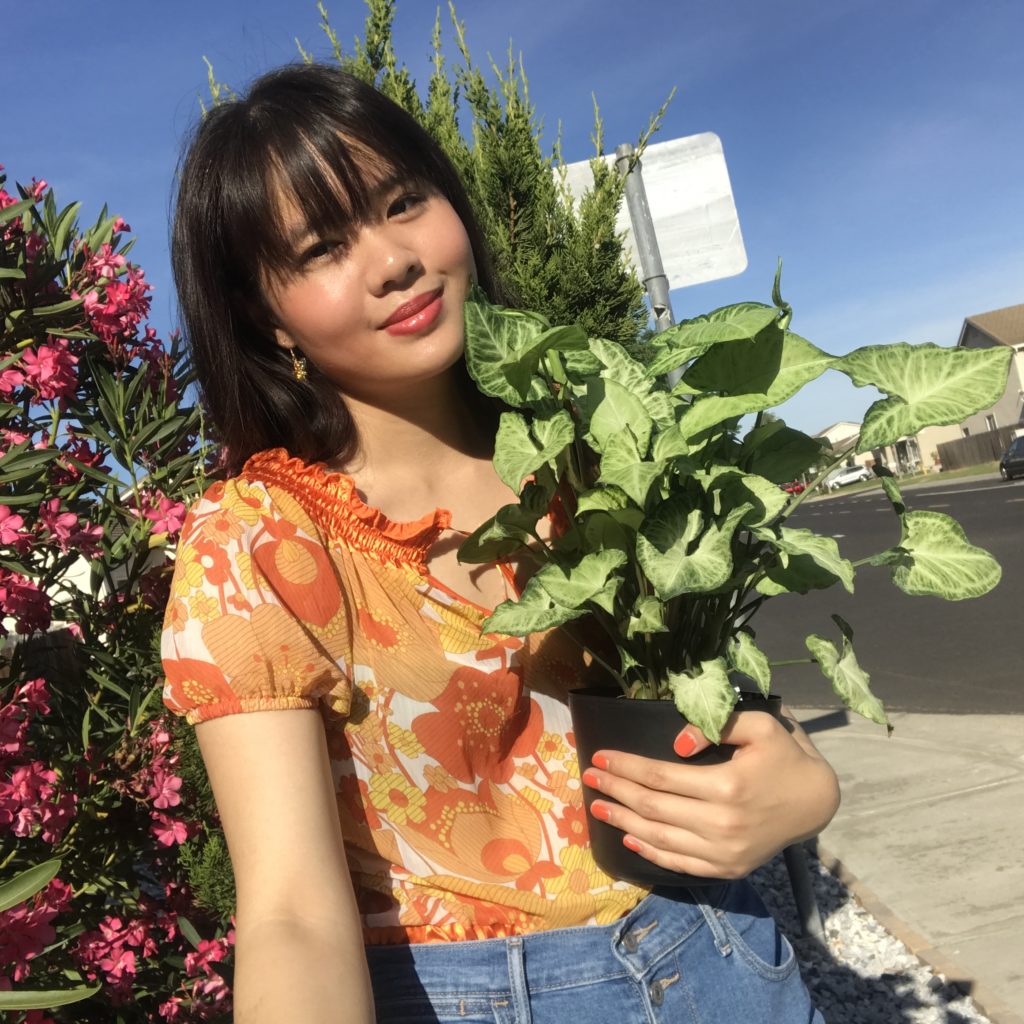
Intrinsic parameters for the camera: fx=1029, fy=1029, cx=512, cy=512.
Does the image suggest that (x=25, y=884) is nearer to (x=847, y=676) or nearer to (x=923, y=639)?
(x=847, y=676)

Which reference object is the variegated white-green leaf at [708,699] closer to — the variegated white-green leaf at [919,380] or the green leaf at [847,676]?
the green leaf at [847,676]

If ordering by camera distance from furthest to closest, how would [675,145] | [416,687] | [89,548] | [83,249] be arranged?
[675,145] < [83,249] < [89,548] < [416,687]

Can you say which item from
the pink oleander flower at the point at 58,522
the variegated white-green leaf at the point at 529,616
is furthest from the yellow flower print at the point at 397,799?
the pink oleander flower at the point at 58,522

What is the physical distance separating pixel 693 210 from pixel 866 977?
263 cm

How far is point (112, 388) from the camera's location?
6.57ft

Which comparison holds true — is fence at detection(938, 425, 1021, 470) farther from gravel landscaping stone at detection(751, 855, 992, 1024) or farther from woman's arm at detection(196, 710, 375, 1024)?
woman's arm at detection(196, 710, 375, 1024)

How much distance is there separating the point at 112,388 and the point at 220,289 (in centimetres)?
73

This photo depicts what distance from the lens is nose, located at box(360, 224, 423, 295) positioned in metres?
1.25

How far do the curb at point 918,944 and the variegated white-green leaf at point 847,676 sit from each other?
235 centimetres

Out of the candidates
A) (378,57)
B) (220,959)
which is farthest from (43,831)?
(378,57)

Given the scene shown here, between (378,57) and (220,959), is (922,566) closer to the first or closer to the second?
(220,959)

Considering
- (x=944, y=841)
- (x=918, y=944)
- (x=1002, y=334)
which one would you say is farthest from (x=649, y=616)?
(x=1002, y=334)

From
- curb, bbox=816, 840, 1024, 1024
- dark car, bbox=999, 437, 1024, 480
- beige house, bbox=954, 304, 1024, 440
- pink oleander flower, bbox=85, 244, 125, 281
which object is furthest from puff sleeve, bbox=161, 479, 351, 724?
beige house, bbox=954, 304, 1024, 440

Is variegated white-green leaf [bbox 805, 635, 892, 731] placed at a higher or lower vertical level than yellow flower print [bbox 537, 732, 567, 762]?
higher
